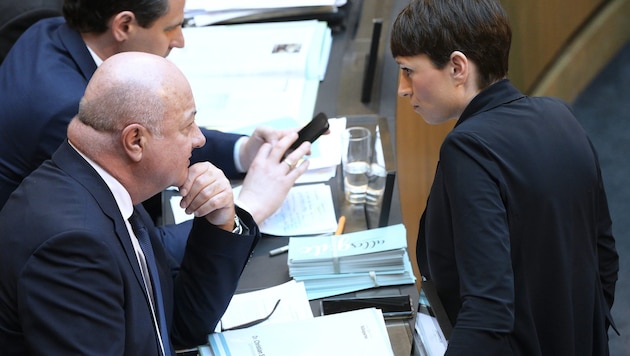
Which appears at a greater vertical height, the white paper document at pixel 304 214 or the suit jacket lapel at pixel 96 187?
the suit jacket lapel at pixel 96 187

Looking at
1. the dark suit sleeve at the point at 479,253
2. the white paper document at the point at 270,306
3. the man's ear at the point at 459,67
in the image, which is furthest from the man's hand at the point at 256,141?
the dark suit sleeve at the point at 479,253

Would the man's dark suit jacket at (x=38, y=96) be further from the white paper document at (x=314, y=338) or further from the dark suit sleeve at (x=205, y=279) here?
the white paper document at (x=314, y=338)

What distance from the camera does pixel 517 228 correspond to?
128 cm

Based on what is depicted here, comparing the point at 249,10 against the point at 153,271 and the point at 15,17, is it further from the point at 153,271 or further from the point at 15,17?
the point at 153,271

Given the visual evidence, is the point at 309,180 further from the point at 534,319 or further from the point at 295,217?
the point at 534,319

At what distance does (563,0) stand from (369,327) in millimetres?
2431

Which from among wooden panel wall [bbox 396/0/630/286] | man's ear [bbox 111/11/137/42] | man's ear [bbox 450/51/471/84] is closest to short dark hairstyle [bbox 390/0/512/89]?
man's ear [bbox 450/51/471/84]

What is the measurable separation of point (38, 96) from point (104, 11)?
0.81 ft

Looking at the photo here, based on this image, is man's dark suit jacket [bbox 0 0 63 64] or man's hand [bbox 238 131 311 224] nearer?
man's hand [bbox 238 131 311 224]

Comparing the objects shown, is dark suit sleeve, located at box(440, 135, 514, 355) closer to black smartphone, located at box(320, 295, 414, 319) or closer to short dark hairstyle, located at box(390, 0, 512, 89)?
short dark hairstyle, located at box(390, 0, 512, 89)

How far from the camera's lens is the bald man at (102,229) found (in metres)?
1.15

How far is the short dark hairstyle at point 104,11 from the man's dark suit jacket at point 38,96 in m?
0.05

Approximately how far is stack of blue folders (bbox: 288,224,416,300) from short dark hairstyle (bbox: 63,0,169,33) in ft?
2.23

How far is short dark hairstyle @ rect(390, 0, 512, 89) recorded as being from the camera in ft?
4.43
